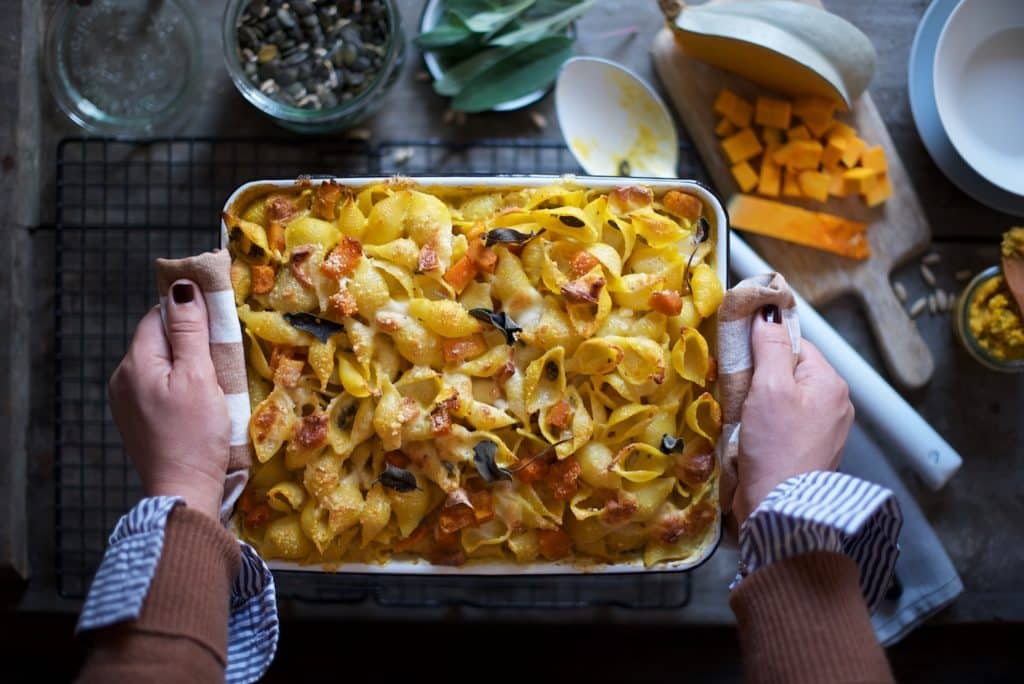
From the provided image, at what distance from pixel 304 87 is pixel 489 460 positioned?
0.90 meters

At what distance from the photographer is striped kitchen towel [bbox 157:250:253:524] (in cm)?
145

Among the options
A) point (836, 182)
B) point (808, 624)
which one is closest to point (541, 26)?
point (836, 182)

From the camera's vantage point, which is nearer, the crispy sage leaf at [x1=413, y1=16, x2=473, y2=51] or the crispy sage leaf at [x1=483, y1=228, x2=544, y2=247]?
the crispy sage leaf at [x1=483, y1=228, x2=544, y2=247]

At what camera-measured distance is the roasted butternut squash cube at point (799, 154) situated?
191 centimetres

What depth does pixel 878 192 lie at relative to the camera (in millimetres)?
1938

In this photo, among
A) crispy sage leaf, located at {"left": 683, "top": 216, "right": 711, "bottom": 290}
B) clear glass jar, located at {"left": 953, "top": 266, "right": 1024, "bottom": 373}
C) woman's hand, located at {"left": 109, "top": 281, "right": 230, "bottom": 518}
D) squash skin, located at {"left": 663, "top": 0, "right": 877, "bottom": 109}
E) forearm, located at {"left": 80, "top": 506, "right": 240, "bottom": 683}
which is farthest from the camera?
clear glass jar, located at {"left": 953, "top": 266, "right": 1024, "bottom": 373}

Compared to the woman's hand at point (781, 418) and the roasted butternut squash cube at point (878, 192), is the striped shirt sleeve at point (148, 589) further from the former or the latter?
the roasted butternut squash cube at point (878, 192)

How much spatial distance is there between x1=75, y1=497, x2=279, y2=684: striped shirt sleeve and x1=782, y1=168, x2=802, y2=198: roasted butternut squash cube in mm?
1288

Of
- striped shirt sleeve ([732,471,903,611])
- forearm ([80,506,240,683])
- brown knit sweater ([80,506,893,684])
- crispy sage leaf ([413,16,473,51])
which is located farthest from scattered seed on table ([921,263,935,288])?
forearm ([80,506,240,683])

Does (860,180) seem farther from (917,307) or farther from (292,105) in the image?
(292,105)

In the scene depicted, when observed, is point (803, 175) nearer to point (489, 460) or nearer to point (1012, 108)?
point (1012, 108)

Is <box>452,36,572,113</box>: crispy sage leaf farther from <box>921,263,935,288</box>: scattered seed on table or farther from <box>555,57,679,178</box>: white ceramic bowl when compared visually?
<box>921,263,935,288</box>: scattered seed on table

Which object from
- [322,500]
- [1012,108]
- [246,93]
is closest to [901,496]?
[1012,108]

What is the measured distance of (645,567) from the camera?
1.52m
